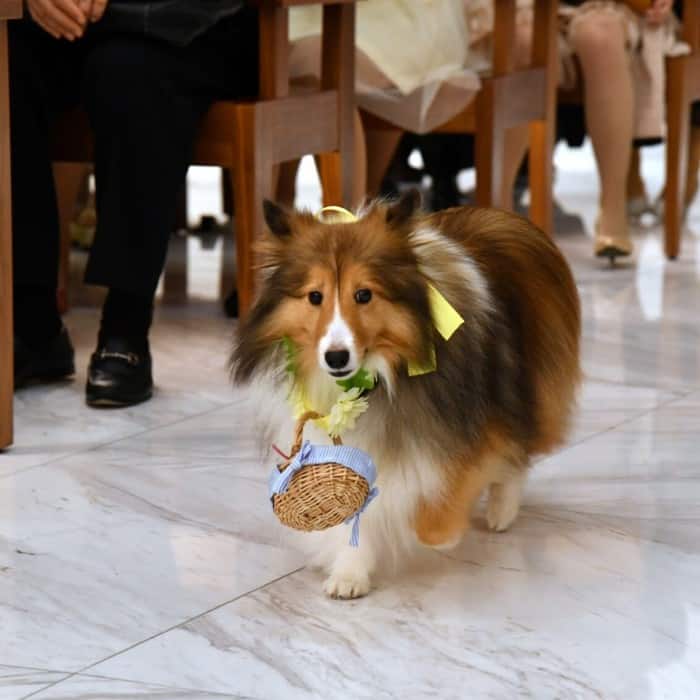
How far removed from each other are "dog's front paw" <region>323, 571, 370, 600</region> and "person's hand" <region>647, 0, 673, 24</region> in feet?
7.99

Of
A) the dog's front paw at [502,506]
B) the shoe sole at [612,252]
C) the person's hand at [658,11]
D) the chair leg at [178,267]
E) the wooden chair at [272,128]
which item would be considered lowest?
the dog's front paw at [502,506]

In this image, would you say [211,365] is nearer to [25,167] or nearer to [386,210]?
[25,167]

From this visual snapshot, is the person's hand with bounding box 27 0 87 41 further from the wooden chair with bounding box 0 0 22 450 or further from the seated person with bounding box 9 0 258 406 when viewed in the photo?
the wooden chair with bounding box 0 0 22 450

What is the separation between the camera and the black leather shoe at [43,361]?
2705 mm

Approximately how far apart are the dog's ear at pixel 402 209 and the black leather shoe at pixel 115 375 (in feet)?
3.31

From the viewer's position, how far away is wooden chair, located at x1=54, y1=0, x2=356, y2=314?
2.66 meters

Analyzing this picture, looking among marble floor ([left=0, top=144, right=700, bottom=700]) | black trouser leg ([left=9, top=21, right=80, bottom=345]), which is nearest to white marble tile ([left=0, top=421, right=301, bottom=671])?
marble floor ([left=0, top=144, right=700, bottom=700])

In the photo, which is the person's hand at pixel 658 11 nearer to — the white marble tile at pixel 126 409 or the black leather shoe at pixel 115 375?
the white marble tile at pixel 126 409

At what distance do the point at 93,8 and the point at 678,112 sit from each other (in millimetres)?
1909

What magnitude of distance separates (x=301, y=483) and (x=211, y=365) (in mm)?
1265

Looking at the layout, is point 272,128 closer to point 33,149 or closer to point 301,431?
point 33,149

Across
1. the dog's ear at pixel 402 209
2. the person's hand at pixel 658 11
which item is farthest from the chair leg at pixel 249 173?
the person's hand at pixel 658 11

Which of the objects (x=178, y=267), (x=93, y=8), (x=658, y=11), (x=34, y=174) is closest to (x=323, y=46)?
(x=93, y=8)

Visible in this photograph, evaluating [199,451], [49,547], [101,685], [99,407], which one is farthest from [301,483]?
[99,407]
